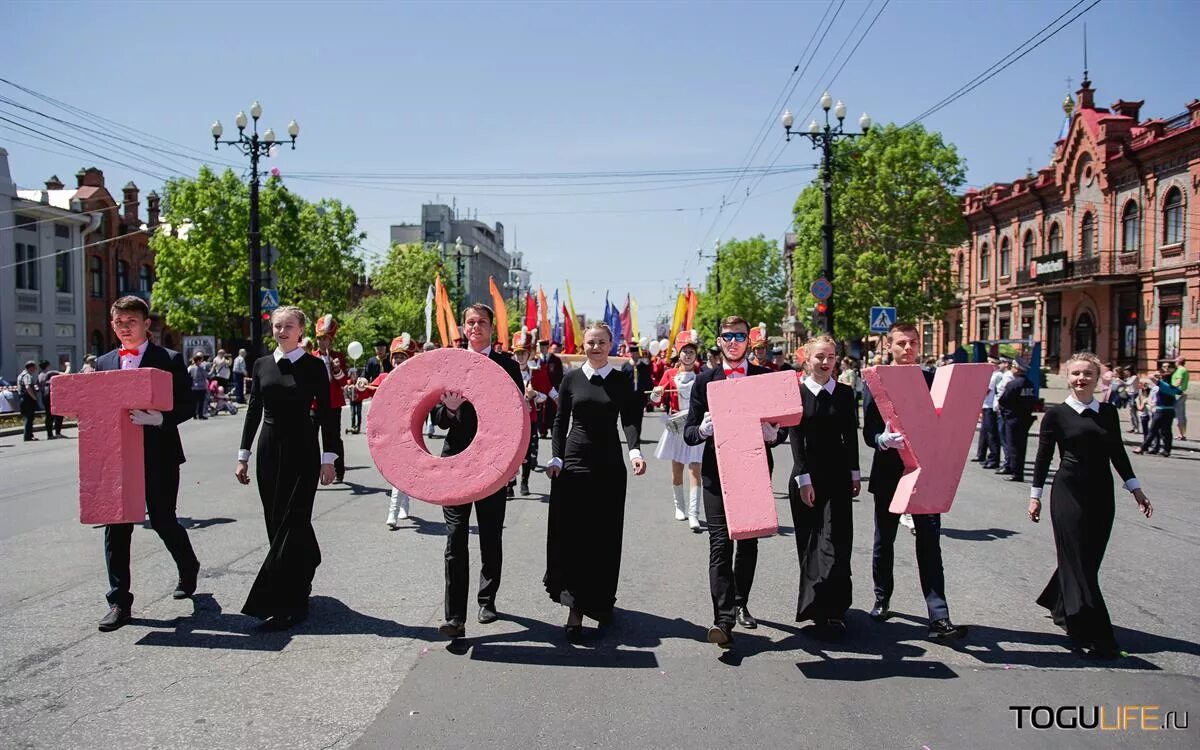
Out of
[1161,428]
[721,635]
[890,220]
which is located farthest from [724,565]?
[890,220]

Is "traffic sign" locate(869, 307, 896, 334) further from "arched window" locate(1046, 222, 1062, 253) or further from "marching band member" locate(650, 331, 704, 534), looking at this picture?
"arched window" locate(1046, 222, 1062, 253)

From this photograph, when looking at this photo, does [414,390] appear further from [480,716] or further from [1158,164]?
[1158,164]

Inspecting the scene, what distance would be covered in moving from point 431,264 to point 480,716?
61.8 m

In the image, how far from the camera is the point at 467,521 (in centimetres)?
555

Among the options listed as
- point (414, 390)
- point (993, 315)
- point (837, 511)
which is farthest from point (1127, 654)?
point (993, 315)

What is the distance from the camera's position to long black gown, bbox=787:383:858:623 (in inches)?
216

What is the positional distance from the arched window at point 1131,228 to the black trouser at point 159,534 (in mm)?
38220

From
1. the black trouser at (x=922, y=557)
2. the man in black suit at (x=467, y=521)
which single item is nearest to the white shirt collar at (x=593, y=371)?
the man in black suit at (x=467, y=521)

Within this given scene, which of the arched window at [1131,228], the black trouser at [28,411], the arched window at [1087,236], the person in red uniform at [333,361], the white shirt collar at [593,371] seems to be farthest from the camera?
the arched window at [1087,236]

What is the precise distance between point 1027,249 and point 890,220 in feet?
40.2

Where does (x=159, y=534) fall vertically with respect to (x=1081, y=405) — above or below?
below

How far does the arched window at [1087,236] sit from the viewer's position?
126ft

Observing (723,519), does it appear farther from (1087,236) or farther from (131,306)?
(1087,236)

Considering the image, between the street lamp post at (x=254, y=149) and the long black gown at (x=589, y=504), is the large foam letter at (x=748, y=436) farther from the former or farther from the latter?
the street lamp post at (x=254, y=149)
